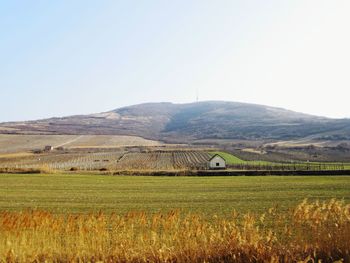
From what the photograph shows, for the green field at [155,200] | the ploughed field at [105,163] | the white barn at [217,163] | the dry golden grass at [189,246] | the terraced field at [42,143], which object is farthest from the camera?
the terraced field at [42,143]

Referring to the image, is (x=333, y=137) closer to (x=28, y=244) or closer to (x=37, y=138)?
(x=37, y=138)

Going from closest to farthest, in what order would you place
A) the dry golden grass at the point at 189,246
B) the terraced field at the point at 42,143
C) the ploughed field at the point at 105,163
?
1. the dry golden grass at the point at 189,246
2. the ploughed field at the point at 105,163
3. the terraced field at the point at 42,143

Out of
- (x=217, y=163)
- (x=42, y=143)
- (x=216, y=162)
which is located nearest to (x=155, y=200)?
(x=217, y=163)

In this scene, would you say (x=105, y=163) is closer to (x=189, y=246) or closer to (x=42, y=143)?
(x=42, y=143)

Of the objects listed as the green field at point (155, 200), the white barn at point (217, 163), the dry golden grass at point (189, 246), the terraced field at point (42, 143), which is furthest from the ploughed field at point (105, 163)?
the dry golden grass at point (189, 246)

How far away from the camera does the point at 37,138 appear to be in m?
170

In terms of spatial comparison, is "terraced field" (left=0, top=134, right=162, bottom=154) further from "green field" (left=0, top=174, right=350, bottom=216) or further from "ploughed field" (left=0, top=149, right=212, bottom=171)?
"green field" (left=0, top=174, right=350, bottom=216)

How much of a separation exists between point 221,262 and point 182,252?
847mm

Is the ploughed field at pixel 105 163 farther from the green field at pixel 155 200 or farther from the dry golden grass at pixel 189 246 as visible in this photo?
the dry golden grass at pixel 189 246

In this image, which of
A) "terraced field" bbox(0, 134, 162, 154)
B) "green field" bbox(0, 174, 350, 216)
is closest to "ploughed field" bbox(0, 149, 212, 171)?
"green field" bbox(0, 174, 350, 216)

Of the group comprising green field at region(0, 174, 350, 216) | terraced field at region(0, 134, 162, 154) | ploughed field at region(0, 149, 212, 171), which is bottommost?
ploughed field at region(0, 149, 212, 171)

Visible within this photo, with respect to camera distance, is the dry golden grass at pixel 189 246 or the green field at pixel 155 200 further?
the green field at pixel 155 200

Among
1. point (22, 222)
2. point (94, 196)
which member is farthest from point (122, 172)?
point (22, 222)

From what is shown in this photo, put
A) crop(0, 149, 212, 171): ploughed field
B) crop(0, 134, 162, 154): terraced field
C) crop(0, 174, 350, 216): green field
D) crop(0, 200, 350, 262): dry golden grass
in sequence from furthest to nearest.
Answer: crop(0, 134, 162, 154): terraced field
crop(0, 149, 212, 171): ploughed field
crop(0, 174, 350, 216): green field
crop(0, 200, 350, 262): dry golden grass
